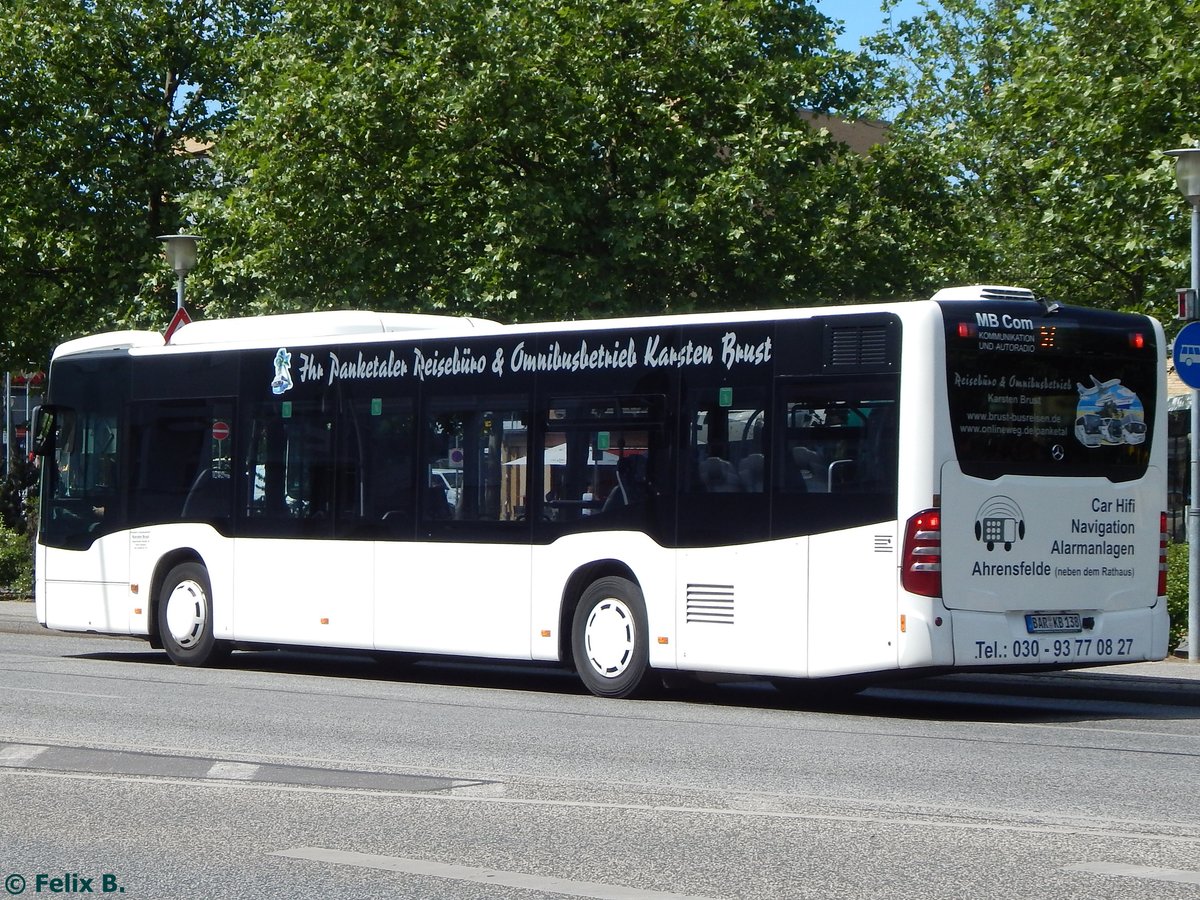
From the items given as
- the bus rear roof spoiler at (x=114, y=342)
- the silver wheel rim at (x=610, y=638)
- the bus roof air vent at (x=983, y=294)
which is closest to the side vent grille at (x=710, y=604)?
the silver wheel rim at (x=610, y=638)

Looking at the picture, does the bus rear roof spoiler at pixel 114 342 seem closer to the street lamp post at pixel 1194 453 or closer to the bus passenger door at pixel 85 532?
the bus passenger door at pixel 85 532

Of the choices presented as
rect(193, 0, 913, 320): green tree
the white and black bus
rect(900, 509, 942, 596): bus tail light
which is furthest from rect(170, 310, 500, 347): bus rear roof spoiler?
rect(193, 0, 913, 320): green tree

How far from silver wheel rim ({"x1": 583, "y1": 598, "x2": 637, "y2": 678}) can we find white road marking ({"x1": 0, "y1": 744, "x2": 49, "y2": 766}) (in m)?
4.76

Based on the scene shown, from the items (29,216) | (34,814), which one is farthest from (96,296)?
(34,814)

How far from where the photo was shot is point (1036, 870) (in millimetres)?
6766

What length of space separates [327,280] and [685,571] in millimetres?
13593

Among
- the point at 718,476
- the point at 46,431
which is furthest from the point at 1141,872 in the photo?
the point at 46,431

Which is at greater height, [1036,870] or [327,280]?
[327,280]

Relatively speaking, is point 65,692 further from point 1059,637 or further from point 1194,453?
point 1194,453

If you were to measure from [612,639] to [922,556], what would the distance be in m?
2.79

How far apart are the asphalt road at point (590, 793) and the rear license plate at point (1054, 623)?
24.4 inches

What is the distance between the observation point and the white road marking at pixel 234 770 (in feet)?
30.6

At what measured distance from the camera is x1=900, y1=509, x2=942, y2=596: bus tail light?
1233cm

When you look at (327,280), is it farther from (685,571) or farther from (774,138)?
(685,571)
